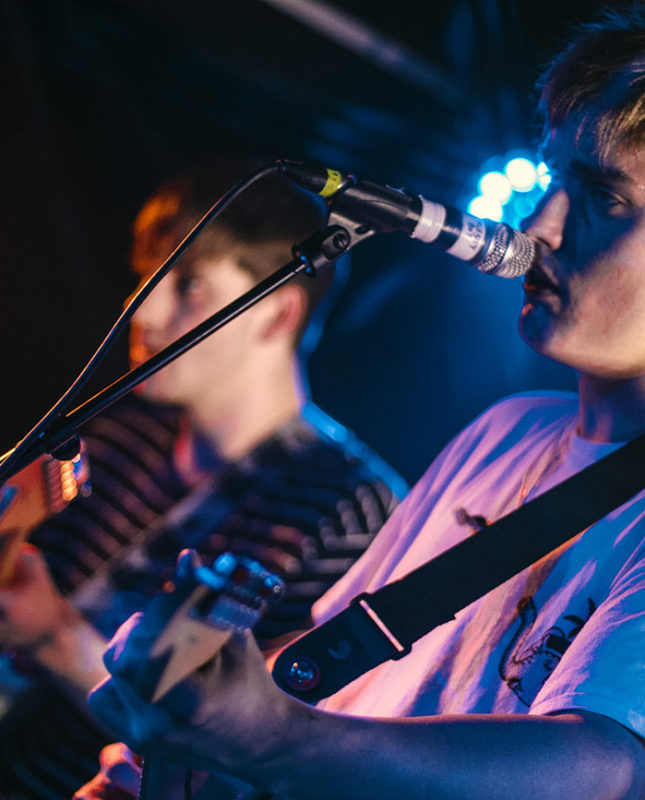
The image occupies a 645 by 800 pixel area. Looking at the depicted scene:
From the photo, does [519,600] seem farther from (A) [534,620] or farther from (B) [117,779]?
(B) [117,779]

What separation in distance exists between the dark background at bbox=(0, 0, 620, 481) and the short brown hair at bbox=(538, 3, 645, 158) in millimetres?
520

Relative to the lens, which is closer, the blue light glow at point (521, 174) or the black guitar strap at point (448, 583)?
the black guitar strap at point (448, 583)

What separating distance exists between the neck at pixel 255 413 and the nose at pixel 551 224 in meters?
1.01

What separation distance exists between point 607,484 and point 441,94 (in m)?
1.38

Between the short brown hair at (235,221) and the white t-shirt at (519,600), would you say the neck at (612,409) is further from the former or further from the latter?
the short brown hair at (235,221)

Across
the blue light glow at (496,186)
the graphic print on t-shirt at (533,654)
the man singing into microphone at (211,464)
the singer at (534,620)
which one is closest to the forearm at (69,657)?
the singer at (534,620)

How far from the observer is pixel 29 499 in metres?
1.36

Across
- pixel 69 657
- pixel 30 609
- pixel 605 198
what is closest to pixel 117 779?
pixel 69 657

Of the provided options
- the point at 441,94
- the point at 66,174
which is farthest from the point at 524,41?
the point at 66,174

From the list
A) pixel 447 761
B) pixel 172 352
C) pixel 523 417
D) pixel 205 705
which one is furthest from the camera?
pixel 523 417

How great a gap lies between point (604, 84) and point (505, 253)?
A: 0.50 m

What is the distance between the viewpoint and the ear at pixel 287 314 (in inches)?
85.2

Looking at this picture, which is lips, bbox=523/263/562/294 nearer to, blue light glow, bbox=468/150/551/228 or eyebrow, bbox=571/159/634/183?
eyebrow, bbox=571/159/634/183

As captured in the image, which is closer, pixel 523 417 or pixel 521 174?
pixel 523 417
